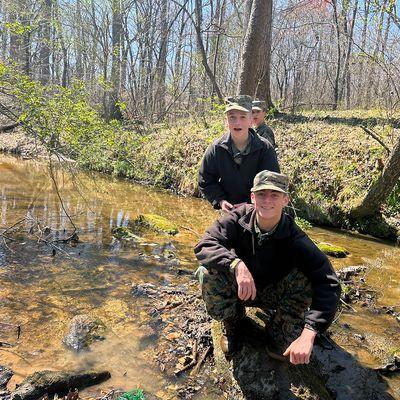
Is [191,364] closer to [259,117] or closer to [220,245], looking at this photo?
[220,245]

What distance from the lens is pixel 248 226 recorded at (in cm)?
308

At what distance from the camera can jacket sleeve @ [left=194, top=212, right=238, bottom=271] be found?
2.96m

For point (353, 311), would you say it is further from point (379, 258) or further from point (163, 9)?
point (163, 9)

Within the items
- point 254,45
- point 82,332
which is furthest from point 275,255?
point 254,45

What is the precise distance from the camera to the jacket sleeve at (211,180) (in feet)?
13.8

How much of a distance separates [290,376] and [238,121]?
2.33m

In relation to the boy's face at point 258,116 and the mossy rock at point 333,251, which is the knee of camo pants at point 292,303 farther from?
the mossy rock at point 333,251

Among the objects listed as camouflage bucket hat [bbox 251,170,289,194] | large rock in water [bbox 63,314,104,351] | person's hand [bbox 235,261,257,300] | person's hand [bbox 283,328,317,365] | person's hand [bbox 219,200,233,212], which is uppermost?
camouflage bucket hat [bbox 251,170,289,194]

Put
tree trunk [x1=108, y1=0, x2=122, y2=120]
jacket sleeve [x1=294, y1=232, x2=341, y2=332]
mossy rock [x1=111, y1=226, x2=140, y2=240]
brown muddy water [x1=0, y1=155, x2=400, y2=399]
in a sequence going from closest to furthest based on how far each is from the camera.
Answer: jacket sleeve [x1=294, y1=232, x2=341, y2=332] → brown muddy water [x1=0, y1=155, x2=400, y2=399] → mossy rock [x1=111, y1=226, x2=140, y2=240] → tree trunk [x1=108, y1=0, x2=122, y2=120]

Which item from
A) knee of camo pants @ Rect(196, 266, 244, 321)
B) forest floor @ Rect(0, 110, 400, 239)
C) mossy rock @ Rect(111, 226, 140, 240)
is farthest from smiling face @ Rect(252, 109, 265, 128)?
knee of camo pants @ Rect(196, 266, 244, 321)

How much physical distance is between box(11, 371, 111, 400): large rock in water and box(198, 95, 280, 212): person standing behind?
1914 mm

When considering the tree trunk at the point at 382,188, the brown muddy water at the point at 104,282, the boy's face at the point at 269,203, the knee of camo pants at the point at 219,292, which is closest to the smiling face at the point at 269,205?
the boy's face at the point at 269,203

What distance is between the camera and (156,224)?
8.47m

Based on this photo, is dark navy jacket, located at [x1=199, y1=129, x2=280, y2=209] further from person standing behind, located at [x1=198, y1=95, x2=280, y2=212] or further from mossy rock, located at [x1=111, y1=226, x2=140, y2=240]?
mossy rock, located at [x1=111, y1=226, x2=140, y2=240]
